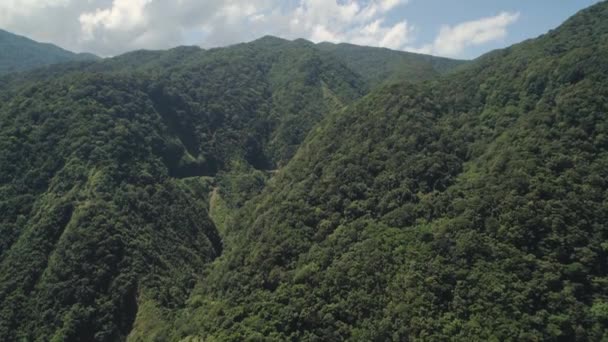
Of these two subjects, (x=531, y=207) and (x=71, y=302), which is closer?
(x=531, y=207)

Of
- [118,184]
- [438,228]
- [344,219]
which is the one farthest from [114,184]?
[438,228]

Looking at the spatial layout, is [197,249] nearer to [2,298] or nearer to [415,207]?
[2,298]

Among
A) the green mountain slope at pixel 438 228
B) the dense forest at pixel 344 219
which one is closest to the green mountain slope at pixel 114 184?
the dense forest at pixel 344 219

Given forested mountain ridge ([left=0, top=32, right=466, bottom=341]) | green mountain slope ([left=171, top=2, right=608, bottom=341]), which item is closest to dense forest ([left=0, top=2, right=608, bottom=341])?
green mountain slope ([left=171, top=2, right=608, bottom=341])

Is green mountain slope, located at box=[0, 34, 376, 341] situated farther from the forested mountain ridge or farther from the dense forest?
the dense forest

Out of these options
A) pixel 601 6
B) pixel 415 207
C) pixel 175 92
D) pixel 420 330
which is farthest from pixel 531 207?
pixel 175 92

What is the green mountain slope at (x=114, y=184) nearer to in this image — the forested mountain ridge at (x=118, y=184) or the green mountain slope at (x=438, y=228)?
the forested mountain ridge at (x=118, y=184)

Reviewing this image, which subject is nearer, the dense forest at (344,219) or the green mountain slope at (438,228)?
the green mountain slope at (438,228)
